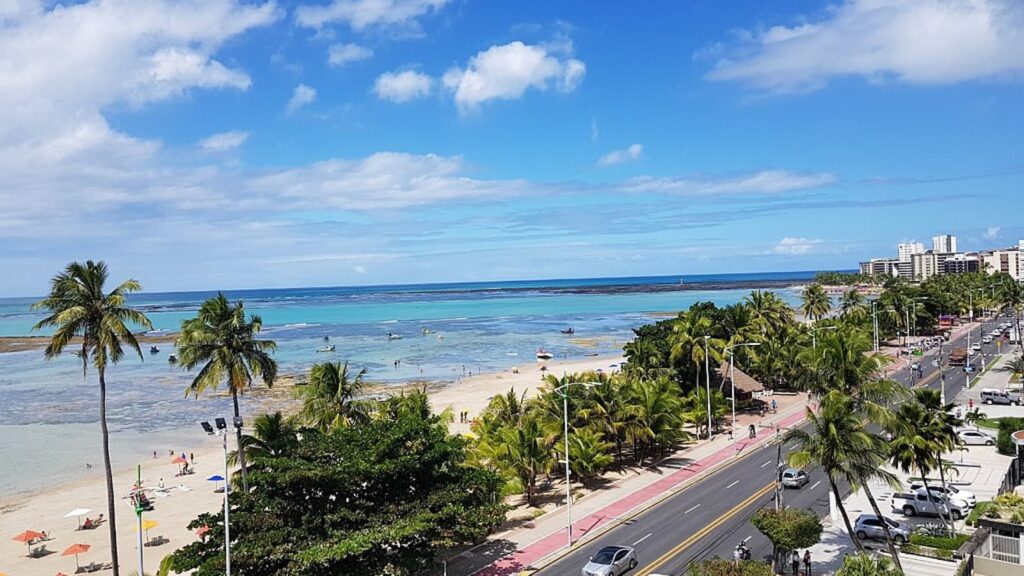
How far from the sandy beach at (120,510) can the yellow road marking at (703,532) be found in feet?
75.8

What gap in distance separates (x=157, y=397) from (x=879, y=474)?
82.0 metres

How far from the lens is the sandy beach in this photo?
3484cm

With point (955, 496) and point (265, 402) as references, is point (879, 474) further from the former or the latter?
point (265, 402)

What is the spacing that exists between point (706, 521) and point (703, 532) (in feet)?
5.41

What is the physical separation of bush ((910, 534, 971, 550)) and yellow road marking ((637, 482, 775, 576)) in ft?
26.5

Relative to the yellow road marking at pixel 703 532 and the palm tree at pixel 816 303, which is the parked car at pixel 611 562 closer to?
the yellow road marking at pixel 703 532

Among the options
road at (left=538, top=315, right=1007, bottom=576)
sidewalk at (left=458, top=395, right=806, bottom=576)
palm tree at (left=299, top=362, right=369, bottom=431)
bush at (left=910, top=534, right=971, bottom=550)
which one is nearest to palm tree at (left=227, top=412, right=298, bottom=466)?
palm tree at (left=299, top=362, right=369, bottom=431)

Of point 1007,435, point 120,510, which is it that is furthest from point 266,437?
point 1007,435

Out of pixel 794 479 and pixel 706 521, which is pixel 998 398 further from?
pixel 706 521

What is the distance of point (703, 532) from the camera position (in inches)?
1225

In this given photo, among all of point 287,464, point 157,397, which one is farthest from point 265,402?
point 287,464

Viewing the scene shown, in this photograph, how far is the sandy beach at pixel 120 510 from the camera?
34.8m

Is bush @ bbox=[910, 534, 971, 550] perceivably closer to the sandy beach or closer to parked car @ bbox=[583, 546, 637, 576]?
parked car @ bbox=[583, 546, 637, 576]

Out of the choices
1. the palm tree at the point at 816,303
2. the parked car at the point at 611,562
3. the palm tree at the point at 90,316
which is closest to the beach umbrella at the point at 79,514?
the palm tree at the point at 90,316
